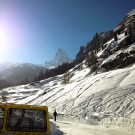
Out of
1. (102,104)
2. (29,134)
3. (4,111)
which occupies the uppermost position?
(102,104)

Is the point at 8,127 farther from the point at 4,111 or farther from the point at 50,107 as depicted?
the point at 50,107

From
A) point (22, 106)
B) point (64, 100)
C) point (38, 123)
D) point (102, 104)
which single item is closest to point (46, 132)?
point (38, 123)

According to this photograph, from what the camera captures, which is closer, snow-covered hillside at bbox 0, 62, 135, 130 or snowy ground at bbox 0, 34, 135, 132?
snowy ground at bbox 0, 34, 135, 132

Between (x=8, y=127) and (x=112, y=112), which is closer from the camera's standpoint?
(x=8, y=127)

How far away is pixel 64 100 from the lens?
50.2 metres

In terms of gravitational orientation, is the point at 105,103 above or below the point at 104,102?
below

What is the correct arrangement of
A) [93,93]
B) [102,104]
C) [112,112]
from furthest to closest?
[93,93]
[102,104]
[112,112]

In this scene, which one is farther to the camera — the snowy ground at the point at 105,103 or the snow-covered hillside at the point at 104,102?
the snow-covered hillside at the point at 104,102

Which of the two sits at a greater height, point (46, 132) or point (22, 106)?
point (22, 106)

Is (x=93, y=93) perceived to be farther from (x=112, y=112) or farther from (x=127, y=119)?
(x=127, y=119)

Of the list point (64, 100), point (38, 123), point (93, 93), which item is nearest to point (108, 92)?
point (93, 93)

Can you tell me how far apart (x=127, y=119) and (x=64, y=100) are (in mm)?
24997

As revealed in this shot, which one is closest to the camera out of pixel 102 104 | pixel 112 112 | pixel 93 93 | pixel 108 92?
pixel 112 112

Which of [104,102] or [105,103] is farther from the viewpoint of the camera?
[104,102]
